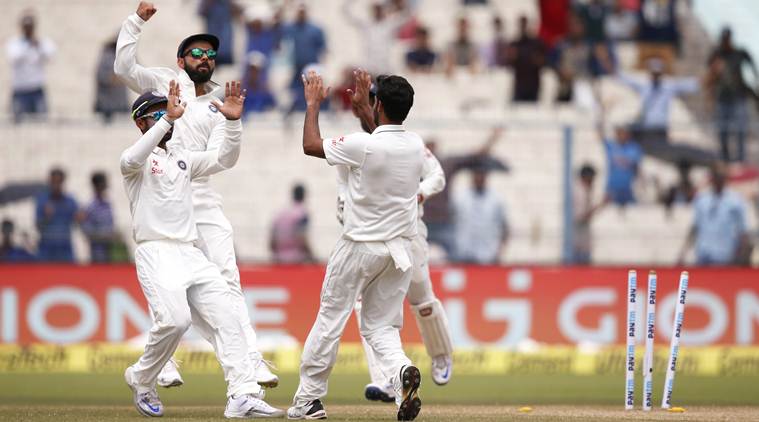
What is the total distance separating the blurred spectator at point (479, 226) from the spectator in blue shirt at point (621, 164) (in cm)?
125

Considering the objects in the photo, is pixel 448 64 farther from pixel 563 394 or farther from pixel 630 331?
pixel 630 331

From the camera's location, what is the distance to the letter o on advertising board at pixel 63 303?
14.9 meters

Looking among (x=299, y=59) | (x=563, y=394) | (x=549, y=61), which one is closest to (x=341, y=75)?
(x=299, y=59)

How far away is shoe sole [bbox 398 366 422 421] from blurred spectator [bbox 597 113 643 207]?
7.83 meters

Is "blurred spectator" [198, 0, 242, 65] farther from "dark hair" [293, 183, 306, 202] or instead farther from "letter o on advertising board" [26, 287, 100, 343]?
"letter o on advertising board" [26, 287, 100, 343]

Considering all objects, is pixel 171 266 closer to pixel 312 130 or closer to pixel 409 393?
pixel 312 130

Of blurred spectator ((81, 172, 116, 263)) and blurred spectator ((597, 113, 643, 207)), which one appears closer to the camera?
blurred spectator ((81, 172, 116, 263))

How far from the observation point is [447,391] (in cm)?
1190

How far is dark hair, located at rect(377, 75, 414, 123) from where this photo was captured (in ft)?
26.9

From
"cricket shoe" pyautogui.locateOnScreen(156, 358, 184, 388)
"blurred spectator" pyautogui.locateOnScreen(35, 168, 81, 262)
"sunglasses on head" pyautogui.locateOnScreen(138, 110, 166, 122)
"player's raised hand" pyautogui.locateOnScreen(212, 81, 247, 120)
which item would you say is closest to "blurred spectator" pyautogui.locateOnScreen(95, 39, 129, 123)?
"blurred spectator" pyautogui.locateOnScreen(35, 168, 81, 262)

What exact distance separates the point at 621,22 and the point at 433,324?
33.9ft

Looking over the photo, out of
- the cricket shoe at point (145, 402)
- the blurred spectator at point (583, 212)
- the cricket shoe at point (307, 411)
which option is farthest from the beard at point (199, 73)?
the blurred spectator at point (583, 212)

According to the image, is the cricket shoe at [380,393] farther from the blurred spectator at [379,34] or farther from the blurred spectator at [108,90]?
the blurred spectator at [379,34]

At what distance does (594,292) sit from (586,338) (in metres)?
0.49
